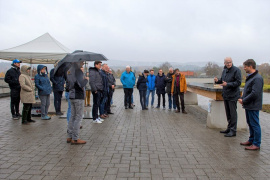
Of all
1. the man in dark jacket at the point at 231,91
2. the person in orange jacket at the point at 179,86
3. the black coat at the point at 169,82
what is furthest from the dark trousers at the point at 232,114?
the black coat at the point at 169,82

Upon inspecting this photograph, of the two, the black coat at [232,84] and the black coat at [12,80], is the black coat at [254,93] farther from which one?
the black coat at [12,80]

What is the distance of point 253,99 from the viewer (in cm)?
514

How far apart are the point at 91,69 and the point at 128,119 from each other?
2.17 metres

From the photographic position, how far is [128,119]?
28.0 ft

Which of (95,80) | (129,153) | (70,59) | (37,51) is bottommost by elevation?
(129,153)

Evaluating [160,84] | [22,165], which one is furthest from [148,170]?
[160,84]

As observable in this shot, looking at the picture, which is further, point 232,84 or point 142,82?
point 142,82

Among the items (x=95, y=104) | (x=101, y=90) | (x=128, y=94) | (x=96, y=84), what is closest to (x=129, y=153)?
(x=95, y=104)

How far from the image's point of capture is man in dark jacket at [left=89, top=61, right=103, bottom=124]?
25.2 feet

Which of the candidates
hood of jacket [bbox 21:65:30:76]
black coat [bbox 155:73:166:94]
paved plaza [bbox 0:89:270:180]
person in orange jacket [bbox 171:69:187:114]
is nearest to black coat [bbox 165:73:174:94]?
black coat [bbox 155:73:166:94]

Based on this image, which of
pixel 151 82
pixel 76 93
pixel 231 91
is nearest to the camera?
pixel 76 93

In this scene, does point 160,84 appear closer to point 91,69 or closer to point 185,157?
point 91,69

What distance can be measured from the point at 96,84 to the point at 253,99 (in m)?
4.57

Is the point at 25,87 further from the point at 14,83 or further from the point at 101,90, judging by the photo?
the point at 101,90
